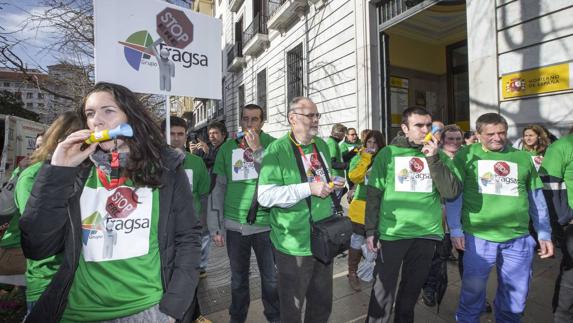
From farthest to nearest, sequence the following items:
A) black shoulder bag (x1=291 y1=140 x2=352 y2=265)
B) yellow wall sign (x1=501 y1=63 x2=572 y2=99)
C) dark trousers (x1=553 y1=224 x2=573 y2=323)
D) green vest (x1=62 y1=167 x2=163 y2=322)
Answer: yellow wall sign (x1=501 y1=63 x2=572 y2=99) < dark trousers (x1=553 y1=224 x2=573 y2=323) < black shoulder bag (x1=291 y1=140 x2=352 y2=265) < green vest (x1=62 y1=167 x2=163 y2=322)

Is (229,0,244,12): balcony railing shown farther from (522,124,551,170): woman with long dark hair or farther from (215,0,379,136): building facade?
(522,124,551,170): woman with long dark hair

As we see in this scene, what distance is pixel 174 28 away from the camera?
10.8 feet

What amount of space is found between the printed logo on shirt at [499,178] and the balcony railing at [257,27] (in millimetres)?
13100

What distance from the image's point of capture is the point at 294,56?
12.0 metres

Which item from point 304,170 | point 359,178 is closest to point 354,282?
point 359,178

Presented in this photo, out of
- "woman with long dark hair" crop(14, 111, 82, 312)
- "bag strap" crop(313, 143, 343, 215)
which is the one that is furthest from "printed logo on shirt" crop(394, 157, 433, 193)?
"woman with long dark hair" crop(14, 111, 82, 312)

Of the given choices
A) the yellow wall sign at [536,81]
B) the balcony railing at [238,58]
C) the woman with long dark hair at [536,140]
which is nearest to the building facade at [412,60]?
the yellow wall sign at [536,81]

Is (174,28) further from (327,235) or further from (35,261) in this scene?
(327,235)

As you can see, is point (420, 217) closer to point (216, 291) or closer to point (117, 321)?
point (117, 321)

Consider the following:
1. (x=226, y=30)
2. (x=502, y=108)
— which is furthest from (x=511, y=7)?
(x=226, y=30)

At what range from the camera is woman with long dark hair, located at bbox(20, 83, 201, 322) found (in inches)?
50.2

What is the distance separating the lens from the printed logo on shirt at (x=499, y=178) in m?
2.71

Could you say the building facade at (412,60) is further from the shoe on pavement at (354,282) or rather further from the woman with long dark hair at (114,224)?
the woman with long dark hair at (114,224)

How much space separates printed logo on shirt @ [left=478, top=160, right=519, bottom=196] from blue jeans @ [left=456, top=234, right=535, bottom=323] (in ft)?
1.36
